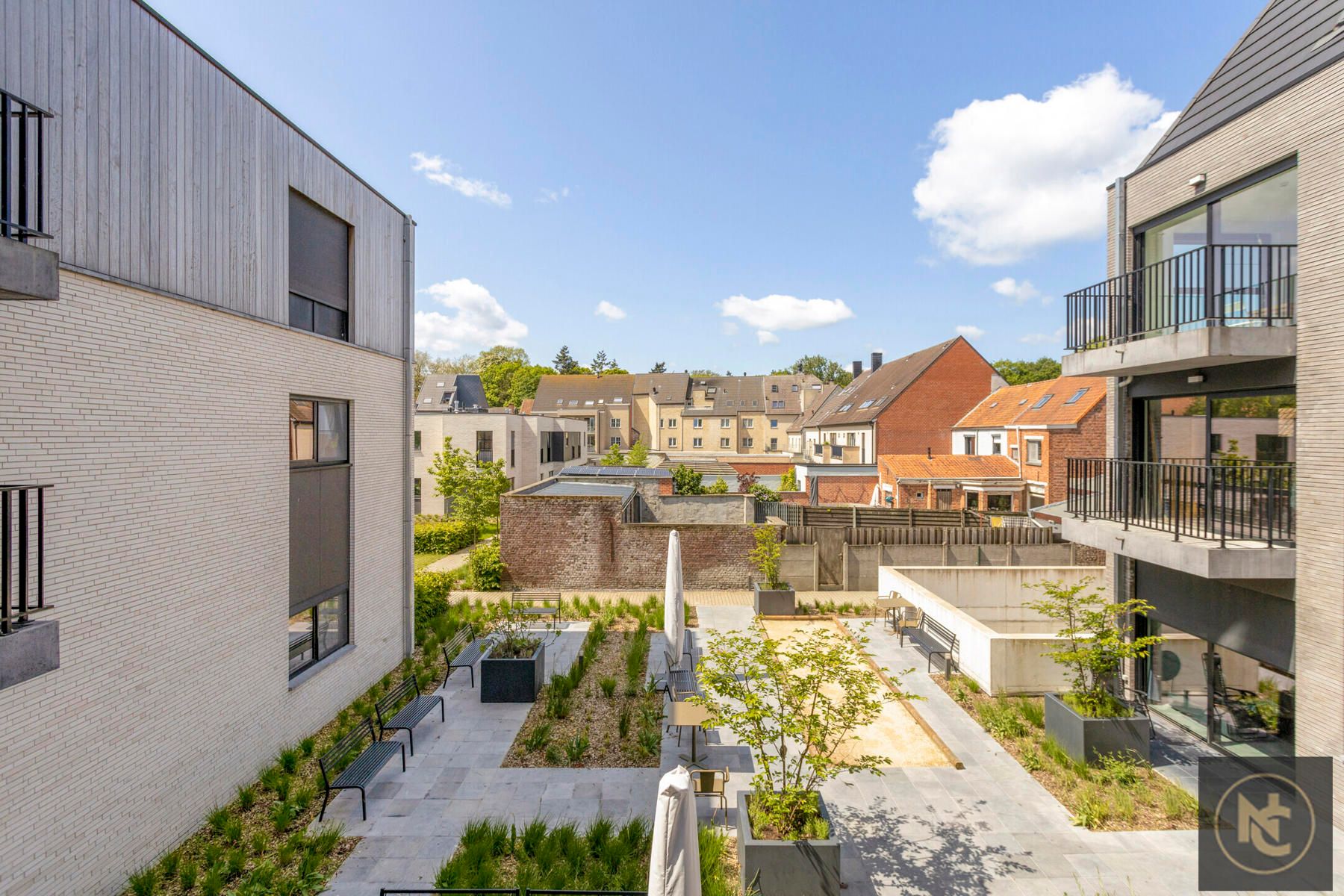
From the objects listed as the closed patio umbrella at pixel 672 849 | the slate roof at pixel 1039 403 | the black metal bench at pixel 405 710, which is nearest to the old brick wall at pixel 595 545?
the black metal bench at pixel 405 710

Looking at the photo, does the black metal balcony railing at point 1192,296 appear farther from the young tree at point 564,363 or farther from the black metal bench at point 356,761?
the young tree at point 564,363

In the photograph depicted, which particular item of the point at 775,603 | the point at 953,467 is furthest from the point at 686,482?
the point at 775,603

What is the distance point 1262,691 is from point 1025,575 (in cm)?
615

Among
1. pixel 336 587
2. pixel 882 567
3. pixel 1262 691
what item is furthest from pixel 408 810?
pixel 882 567

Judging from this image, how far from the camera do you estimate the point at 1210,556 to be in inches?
298

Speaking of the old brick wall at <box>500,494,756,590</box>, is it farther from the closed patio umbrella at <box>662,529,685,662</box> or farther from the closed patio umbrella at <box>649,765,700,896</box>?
the closed patio umbrella at <box>649,765,700,896</box>

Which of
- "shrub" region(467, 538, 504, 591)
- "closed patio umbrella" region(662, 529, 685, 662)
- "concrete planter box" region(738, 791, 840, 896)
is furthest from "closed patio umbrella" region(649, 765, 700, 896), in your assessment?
"shrub" region(467, 538, 504, 591)

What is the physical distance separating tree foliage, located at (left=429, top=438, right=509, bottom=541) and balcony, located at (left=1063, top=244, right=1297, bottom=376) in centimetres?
2068

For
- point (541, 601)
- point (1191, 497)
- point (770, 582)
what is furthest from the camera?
point (541, 601)

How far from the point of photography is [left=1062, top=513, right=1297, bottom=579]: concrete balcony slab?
7512 mm

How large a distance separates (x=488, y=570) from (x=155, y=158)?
13.1 meters

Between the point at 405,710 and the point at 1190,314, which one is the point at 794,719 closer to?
the point at 405,710

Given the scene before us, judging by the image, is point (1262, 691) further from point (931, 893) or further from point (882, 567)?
point (882, 567)

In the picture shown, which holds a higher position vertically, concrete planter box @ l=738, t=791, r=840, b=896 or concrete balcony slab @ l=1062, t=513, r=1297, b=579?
concrete balcony slab @ l=1062, t=513, r=1297, b=579
